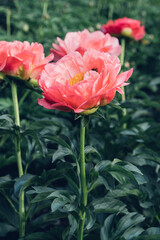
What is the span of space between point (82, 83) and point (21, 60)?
0.88ft

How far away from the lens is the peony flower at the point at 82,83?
2.54 ft

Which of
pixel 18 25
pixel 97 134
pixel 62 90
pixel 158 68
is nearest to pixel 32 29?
pixel 18 25

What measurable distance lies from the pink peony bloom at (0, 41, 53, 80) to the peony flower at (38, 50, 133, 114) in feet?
0.37

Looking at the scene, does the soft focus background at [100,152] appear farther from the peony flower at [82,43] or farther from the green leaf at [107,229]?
the peony flower at [82,43]

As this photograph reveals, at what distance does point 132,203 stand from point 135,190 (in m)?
0.21

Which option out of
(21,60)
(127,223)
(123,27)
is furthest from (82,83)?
(123,27)

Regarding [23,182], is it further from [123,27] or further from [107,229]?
[123,27]

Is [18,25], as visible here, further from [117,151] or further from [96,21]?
[117,151]

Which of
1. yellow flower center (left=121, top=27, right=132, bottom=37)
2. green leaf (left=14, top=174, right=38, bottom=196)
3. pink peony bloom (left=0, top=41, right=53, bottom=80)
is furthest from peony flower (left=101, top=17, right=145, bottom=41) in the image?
green leaf (left=14, top=174, right=38, bottom=196)

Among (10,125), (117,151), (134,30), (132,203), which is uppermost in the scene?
(134,30)

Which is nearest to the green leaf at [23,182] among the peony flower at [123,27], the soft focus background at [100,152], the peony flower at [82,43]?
the soft focus background at [100,152]

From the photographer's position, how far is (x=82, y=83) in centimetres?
77

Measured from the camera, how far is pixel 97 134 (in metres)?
1.46

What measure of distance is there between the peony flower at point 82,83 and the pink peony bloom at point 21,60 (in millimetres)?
113
